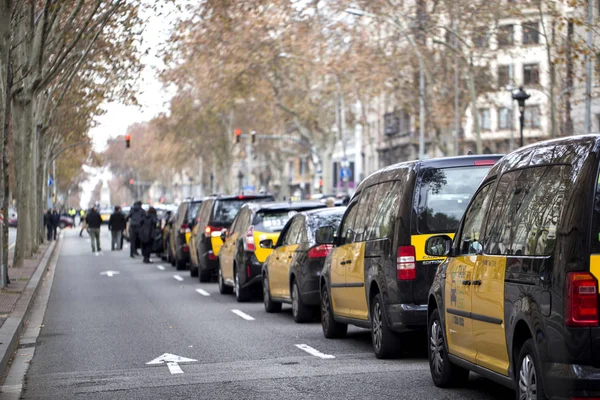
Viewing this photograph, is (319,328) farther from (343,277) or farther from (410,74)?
(410,74)

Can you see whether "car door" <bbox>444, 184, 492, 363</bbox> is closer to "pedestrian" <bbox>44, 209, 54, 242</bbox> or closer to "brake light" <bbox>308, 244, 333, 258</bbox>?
"brake light" <bbox>308, 244, 333, 258</bbox>

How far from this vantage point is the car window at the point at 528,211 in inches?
293

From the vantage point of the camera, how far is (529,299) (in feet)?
25.1

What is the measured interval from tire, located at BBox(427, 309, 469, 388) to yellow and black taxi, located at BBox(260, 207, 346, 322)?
19.4 feet

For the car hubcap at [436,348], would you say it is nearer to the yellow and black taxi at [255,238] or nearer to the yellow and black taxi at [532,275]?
the yellow and black taxi at [532,275]

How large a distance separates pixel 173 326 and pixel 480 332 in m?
8.56

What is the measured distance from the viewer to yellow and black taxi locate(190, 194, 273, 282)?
2712 cm

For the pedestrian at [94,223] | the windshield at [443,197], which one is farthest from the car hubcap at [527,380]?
the pedestrian at [94,223]

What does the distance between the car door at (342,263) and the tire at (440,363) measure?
3095mm

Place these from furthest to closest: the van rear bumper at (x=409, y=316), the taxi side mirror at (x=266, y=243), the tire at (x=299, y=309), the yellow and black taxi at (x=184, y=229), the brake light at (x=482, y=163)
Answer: the yellow and black taxi at (x=184, y=229) < the taxi side mirror at (x=266, y=243) < the tire at (x=299, y=309) < the brake light at (x=482, y=163) < the van rear bumper at (x=409, y=316)

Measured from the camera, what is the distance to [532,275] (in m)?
7.61

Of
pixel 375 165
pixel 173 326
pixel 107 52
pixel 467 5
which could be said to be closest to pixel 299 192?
pixel 375 165

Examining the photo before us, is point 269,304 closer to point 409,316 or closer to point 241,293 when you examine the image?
point 241,293

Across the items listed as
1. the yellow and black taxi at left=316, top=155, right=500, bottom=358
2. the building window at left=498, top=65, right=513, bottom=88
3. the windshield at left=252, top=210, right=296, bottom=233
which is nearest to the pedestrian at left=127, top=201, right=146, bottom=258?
the building window at left=498, top=65, right=513, bottom=88
